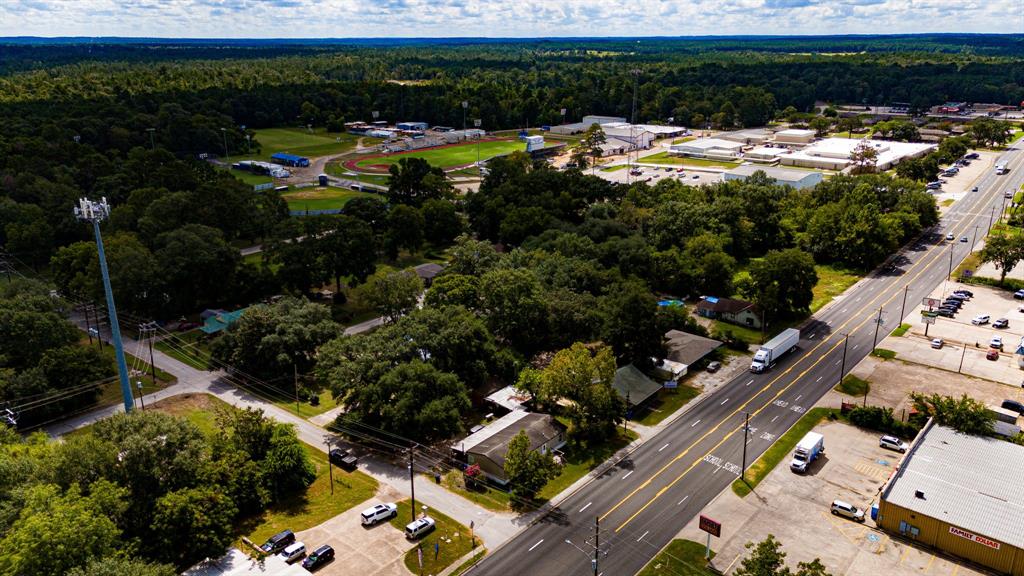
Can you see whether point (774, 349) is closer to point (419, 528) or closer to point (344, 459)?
point (419, 528)

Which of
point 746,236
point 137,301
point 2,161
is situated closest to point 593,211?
point 746,236

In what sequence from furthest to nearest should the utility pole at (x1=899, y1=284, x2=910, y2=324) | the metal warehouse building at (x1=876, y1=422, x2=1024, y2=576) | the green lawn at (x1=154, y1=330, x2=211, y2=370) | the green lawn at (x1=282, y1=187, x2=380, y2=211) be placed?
the green lawn at (x1=282, y1=187, x2=380, y2=211)
the utility pole at (x1=899, y1=284, x2=910, y2=324)
the green lawn at (x1=154, y1=330, x2=211, y2=370)
the metal warehouse building at (x1=876, y1=422, x2=1024, y2=576)

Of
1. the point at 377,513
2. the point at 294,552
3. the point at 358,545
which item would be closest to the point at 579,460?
the point at 377,513

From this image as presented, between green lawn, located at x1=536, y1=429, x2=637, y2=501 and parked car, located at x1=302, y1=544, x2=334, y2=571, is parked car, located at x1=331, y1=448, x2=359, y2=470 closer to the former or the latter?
parked car, located at x1=302, y1=544, x2=334, y2=571

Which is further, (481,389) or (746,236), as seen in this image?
(746,236)

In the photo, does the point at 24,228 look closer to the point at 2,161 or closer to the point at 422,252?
the point at 2,161

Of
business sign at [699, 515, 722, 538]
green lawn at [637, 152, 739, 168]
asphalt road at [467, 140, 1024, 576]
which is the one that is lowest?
asphalt road at [467, 140, 1024, 576]

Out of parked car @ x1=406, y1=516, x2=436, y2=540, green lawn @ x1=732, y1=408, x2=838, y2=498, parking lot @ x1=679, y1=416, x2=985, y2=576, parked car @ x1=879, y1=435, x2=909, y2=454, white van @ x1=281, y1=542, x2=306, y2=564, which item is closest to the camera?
white van @ x1=281, y1=542, x2=306, y2=564

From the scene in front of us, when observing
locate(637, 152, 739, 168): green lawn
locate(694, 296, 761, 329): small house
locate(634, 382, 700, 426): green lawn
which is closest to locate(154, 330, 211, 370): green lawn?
locate(634, 382, 700, 426): green lawn
